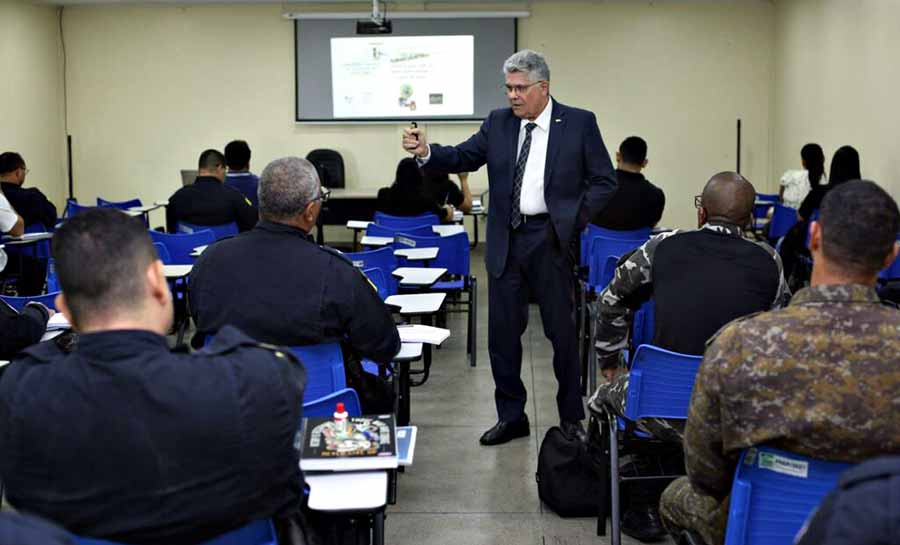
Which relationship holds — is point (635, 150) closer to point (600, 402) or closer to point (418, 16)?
point (600, 402)

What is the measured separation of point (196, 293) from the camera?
10.4ft

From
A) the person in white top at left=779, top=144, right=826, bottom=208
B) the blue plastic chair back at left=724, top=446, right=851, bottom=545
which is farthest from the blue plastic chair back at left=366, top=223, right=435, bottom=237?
the blue plastic chair back at left=724, top=446, right=851, bottom=545

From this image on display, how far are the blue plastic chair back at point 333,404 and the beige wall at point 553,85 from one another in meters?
10.2

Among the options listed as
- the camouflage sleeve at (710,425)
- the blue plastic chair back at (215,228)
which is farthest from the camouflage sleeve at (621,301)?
the blue plastic chair back at (215,228)

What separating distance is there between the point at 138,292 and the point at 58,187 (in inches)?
471

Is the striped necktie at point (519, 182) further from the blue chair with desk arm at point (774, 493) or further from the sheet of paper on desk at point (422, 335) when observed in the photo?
the blue chair with desk arm at point (774, 493)

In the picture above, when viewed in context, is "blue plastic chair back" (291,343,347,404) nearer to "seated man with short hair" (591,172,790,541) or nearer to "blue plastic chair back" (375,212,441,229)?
"seated man with short hair" (591,172,790,541)

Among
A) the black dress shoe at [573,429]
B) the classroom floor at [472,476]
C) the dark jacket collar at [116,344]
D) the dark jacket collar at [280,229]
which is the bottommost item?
the classroom floor at [472,476]

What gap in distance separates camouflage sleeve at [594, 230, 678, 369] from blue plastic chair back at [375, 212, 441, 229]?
12.3 ft

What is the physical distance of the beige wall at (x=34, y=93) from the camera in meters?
11.6

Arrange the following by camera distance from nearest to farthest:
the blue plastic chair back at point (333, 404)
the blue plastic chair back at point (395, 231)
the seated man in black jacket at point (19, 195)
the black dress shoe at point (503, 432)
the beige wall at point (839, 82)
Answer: the blue plastic chair back at point (333, 404), the black dress shoe at point (503, 432), the blue plastic chair back at point (395, 231), the seated man in black jacket at point (19, 195), the beige wall at point (839, 82)

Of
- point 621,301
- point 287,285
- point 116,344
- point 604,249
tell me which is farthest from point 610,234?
point 116,344

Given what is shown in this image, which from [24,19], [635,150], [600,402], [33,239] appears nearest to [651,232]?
[635,150]

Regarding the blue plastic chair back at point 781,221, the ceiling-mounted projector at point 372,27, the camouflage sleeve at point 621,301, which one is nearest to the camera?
the camouflage sleeve at point 621,301
